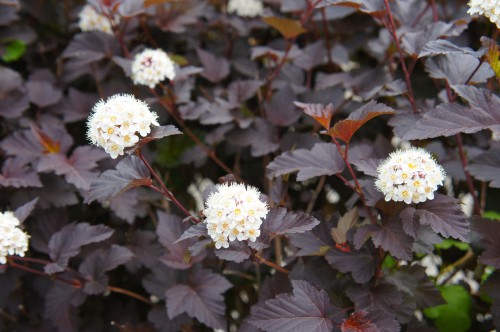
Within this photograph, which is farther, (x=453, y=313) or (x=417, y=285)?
(x=453, y=313)

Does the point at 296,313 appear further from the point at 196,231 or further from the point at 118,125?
the point at 118,125

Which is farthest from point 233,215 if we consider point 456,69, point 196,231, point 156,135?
point 456,69

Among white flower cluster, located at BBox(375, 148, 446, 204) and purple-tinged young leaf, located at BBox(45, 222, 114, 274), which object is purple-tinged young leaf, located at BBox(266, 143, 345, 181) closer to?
white flower cluster, located at BBox(375, 148, 446, 204)

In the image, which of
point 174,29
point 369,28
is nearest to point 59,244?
point 174,29

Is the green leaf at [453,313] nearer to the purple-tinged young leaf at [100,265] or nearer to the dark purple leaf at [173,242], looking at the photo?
the dark purple leaf at [173,242]


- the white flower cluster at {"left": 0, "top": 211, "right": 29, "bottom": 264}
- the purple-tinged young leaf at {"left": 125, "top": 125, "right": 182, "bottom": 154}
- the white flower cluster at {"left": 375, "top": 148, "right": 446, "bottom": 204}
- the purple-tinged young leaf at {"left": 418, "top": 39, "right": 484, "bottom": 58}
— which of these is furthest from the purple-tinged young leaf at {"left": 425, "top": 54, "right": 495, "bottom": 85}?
the white flower cluster at {"left": 0, "top": 211, "right": 29, "bottom": 264}

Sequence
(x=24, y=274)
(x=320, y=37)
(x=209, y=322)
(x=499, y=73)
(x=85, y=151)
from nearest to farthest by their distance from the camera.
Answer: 1. (x=499, y=73)
2. (x=209, y=322)
3. (x=85, y=151)
4. (x=24, y=274)
5. (x=320, y=37)

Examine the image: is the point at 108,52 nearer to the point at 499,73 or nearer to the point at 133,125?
the point at 133,125

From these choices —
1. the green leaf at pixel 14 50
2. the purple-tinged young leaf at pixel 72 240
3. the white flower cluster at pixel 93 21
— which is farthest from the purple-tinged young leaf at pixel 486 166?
the green leaf at pixel 14 50
